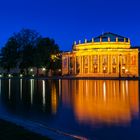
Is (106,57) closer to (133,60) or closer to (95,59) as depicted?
(95,59)

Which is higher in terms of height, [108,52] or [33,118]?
[108,52]

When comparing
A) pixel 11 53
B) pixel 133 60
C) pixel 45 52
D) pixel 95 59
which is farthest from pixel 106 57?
pixel 11 53

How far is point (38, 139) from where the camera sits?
10.9 m

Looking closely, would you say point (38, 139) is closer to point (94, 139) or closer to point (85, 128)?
point (94, 139)

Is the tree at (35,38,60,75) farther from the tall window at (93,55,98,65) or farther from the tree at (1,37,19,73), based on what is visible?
the tall window at (93,55,98,65)

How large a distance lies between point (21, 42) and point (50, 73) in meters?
16.6

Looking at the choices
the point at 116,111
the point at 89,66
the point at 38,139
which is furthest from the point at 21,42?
the point at 38,139

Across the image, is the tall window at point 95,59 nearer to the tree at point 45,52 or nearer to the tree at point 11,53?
the tree at point 45,52

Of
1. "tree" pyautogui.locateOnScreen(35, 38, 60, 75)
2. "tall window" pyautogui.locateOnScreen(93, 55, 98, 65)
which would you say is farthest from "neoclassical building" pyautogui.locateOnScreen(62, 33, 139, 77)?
"tree" pyautogui.locateOnScreen(35, 38, 60, 75)

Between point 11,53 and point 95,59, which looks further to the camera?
point 95,59

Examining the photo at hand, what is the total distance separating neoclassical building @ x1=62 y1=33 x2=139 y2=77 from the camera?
134000mm

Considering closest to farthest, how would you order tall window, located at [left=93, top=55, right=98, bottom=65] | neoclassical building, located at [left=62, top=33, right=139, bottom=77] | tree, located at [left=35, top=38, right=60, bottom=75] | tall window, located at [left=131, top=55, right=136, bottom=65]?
tree, located at [left=35, top=38, right=60, bottom=75], neoclassical building, located at [left=62, top=33, right=139, bottom=77], tall window, located at [left=131, top=55, right=136, bottom=65], tall window, located at [left=93, top=55, right=98, bottom=65]

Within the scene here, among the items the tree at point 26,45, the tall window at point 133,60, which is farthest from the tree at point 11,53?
the tall window at point 133,60

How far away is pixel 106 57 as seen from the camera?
135 metres
